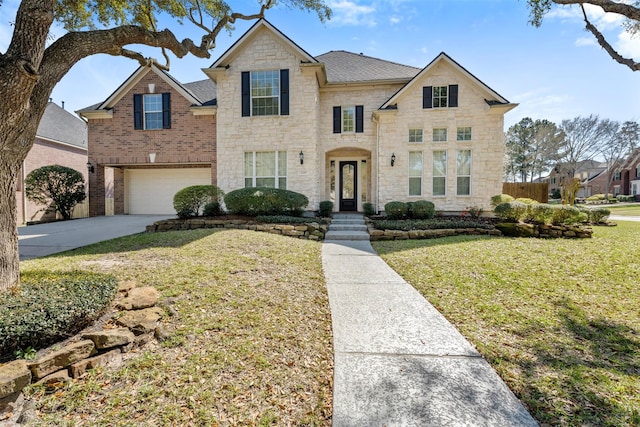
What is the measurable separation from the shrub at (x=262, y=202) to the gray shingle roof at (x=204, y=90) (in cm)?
598

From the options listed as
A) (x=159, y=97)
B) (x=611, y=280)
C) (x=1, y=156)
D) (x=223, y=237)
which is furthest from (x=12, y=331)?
(x=159, y=97)

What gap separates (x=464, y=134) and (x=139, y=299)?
43.1ft

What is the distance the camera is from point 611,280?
15.9 feet

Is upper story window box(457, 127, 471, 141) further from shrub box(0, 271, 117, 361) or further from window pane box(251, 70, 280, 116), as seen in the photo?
shrub box(0, 271, 117, 361)

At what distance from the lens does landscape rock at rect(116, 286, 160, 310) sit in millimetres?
3297

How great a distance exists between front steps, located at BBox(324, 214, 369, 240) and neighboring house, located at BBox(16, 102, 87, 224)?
13.1 meters

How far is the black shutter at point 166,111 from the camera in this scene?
13.3 metres

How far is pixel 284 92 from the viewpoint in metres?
12.0

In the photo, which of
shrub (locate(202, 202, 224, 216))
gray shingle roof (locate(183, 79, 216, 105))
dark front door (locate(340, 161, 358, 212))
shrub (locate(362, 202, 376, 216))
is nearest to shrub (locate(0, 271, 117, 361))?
shrub (locate(202, 202, 224, 216))

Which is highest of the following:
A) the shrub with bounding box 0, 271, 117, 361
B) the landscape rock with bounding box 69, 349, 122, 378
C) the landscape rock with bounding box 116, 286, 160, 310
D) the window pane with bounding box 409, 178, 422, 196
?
the window pane with bounding box 409, 178, 422, 196

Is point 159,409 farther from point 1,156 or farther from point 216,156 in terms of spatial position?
point 216,156

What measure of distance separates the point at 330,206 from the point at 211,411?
33.1 ft

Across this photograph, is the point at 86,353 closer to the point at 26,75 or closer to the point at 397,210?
the point at 26,75

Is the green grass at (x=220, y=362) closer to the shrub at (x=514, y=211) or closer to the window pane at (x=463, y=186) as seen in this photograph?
the shrub at (x=514, y=211)
